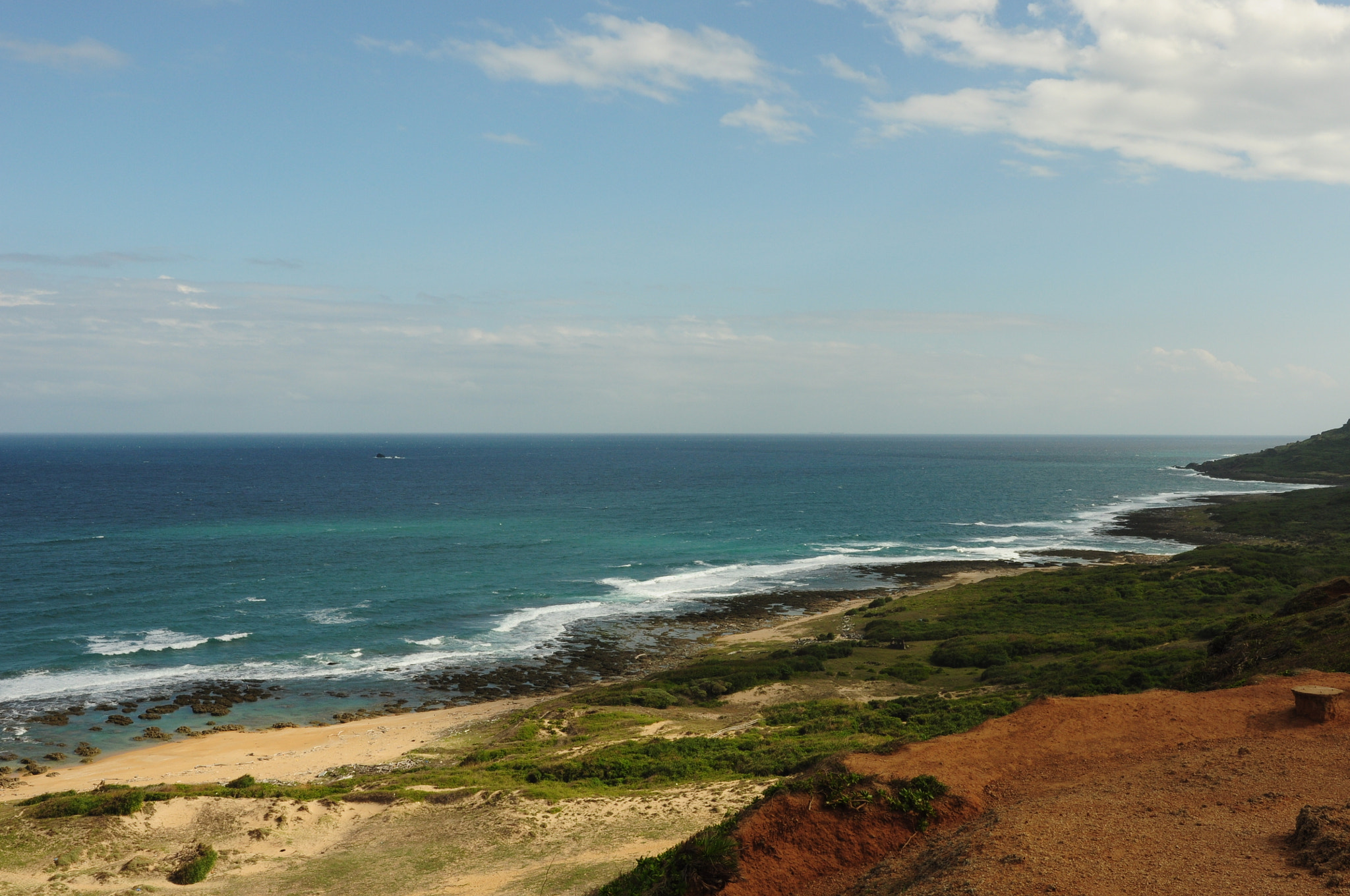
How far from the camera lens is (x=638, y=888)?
579 inches

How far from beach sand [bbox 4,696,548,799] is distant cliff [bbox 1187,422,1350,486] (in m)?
160

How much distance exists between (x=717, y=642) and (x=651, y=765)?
26.8m

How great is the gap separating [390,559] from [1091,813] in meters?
74.9

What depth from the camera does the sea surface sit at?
48156 mm

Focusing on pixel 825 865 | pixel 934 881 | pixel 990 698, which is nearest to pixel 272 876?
pixel 825 865

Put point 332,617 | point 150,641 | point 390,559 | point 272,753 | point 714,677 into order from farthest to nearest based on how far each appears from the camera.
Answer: point 390,559
point 332,617
point 150,641
point 714,677
point 272,753

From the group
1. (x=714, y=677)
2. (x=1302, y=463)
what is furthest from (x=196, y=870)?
(x=1302, y=463)

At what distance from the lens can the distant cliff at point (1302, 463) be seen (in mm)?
146375

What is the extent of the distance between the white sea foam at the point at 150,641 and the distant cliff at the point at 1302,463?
168 m

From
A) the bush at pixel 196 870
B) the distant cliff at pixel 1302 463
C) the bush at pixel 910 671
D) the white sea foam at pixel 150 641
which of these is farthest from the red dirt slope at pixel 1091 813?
the distant cliff at pixel 1302 463

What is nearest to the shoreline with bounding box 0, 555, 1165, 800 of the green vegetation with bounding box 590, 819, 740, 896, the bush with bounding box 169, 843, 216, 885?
the bush with bounding box 169, 843, 216, 885

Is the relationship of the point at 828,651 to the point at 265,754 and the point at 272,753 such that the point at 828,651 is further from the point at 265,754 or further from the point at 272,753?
the point at 265,754

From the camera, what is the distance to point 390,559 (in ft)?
258

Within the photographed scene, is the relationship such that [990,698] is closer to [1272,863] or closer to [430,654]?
[1272,863]
